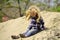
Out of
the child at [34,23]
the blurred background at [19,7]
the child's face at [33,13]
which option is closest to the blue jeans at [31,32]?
the child at [34,23]

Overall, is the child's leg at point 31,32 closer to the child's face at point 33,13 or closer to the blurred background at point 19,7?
the child's face at point 33,13

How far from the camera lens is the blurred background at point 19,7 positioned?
182cm

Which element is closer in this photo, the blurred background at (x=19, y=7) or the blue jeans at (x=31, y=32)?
the blue jeans at (x=31, y=32)

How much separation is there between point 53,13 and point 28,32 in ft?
1.08

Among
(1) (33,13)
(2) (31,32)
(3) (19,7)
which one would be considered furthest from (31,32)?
(3) (19,7)

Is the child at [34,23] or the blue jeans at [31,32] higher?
the child at [34,23]

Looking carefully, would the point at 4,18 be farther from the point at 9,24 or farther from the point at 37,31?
the point at 37,31

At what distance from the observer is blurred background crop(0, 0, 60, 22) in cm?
182

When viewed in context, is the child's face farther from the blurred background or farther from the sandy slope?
the blurred background

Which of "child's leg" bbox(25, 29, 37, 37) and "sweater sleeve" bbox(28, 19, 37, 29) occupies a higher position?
"sweater sleeve" bbox(28, 19, 37, 29)

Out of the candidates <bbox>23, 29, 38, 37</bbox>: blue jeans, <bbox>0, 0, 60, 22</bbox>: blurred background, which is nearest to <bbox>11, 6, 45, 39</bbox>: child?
<bbox>23, 29, 38, 37</bbox>: blue jeans

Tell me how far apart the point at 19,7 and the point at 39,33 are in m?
0.40

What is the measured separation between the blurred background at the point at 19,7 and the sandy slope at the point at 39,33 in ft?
0.15

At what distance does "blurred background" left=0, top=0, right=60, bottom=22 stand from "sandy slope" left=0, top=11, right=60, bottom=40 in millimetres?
45
